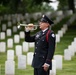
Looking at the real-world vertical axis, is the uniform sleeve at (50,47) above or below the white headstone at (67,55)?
above

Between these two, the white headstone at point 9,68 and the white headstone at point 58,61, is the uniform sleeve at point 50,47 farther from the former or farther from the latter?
the white headstone at point 58,61

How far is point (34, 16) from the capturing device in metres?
39.3

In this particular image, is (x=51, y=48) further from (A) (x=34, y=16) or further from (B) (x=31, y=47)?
(A) (x=34, y=16)

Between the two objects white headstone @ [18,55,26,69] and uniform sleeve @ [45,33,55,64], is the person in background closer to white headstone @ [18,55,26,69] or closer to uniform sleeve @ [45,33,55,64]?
uniform sleeve @ [45,33,55,64]

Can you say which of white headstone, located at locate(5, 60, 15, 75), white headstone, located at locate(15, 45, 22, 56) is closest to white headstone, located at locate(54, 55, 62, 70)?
white headstone, located at locate(5, 60, 15, 75)

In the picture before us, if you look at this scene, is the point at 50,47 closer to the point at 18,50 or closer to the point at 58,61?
the point at 58,61

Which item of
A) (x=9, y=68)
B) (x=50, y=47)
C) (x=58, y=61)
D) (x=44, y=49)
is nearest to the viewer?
(x=50, y=47)

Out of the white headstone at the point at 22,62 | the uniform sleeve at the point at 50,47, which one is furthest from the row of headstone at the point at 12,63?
the uniform sleeve at the point at 50,47

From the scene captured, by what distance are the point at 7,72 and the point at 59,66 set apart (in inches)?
84.6

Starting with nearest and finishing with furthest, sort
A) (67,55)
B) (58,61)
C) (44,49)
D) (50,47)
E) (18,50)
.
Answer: (50,47), (44,49), (58,61), (67,55), (18,50)

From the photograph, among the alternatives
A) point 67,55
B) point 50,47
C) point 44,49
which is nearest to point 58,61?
point 67,55

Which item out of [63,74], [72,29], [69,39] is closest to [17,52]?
[63,74]

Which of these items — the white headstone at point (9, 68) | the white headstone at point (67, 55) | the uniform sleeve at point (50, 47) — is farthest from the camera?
the white headstone at point (67, 55)

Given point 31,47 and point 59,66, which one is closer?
point 59,66
